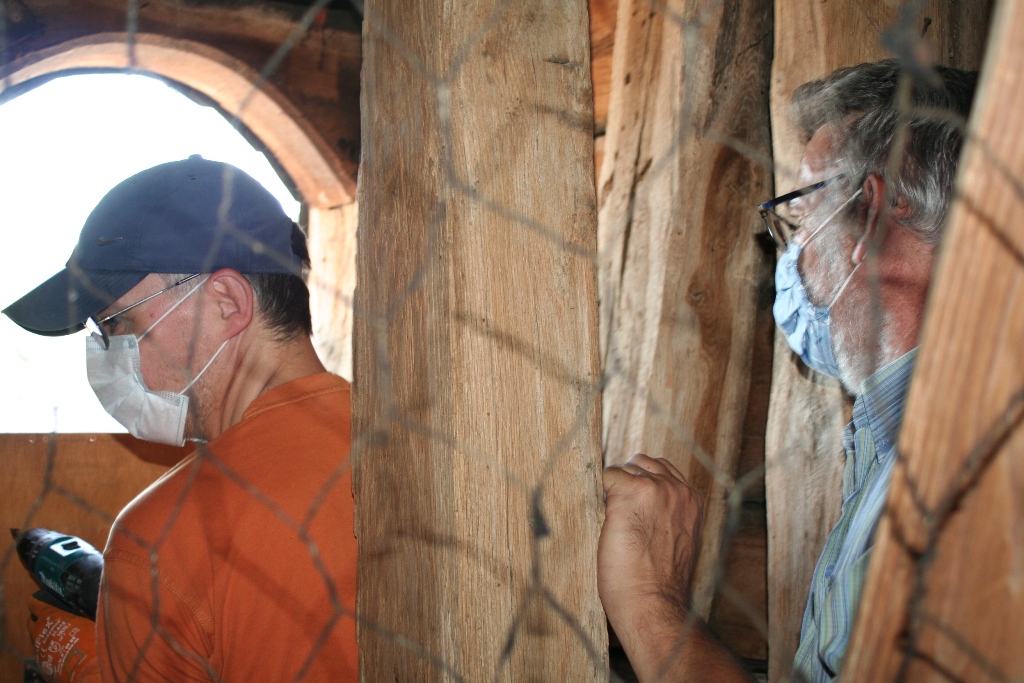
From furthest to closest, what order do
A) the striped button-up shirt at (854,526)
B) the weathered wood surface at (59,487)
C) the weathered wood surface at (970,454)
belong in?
1. the weathered wood surface at (59,487)
2. the striped button-up shirt at (854,526)
3. the weathered wood surface at (970,454)

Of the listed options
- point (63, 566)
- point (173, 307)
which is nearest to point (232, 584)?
point (173, 307)

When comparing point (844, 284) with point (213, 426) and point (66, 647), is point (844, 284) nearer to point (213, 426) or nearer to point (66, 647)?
point (213, 426)

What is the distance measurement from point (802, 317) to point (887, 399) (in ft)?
0.97

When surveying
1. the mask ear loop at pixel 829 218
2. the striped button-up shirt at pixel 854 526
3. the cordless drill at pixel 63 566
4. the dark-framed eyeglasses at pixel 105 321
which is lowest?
the cordless drill at pixel 63 566

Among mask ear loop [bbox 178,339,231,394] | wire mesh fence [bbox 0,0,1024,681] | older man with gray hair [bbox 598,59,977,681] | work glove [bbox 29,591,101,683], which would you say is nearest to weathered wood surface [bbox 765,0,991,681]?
wire mesh fence [bbox 0,0,1024,681]

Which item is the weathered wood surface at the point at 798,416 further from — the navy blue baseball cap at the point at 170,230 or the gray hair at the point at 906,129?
the navy blue baseball cap at the point at 170,230

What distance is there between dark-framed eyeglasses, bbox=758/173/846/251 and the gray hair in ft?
0.18

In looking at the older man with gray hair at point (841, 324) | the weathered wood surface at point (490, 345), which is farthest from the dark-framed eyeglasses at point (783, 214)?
the weathered wood surface at point (490, 345)

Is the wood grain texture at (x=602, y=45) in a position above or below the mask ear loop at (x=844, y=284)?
above

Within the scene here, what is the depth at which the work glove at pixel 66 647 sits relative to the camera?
1372 mm

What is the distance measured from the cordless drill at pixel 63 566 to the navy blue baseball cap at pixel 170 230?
1.80 ft

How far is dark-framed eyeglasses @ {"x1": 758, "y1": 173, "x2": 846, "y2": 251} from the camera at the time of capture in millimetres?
1137

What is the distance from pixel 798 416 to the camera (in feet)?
4.94

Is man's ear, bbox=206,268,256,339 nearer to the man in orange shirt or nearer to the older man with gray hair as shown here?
the man in orange shirt
